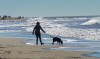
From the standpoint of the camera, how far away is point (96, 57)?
1370 cm

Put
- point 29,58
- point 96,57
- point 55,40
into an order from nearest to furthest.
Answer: point 29,58 < point 96,57 < point 55,40

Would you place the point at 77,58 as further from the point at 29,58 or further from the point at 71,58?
the point at 29,58

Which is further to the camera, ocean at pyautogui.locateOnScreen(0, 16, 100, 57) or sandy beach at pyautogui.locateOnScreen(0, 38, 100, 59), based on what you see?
ocean at pyautogui.locateOnScreen(0, 16, 100, 57)

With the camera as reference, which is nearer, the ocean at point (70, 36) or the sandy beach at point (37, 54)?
the sandy beach at point (37, 54)

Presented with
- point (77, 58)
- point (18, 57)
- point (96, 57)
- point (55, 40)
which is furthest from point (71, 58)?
point (55, 40)

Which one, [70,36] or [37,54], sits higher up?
[37,54]

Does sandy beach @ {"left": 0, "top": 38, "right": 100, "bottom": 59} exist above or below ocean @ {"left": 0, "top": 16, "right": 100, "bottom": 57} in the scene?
above

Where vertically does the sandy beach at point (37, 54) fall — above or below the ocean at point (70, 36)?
above

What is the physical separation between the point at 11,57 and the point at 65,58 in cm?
216

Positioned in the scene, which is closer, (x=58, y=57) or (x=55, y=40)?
(x=58, y=57)

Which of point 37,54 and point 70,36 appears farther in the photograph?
point 70,36

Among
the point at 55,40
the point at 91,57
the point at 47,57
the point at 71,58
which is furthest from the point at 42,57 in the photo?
the point at 55,40

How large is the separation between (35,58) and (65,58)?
1.23 meters

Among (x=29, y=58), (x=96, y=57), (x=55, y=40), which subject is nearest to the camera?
(x=29, y=58)
